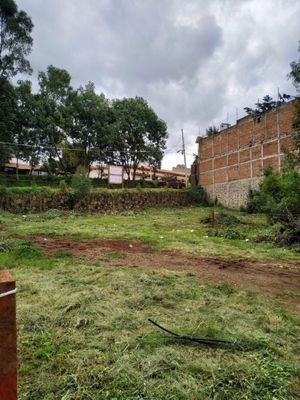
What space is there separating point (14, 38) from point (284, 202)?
19243 millimetres

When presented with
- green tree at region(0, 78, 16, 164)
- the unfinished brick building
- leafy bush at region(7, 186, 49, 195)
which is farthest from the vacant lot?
green tree at region(0, 78, 16, 164)

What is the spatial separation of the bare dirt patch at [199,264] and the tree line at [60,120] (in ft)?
50.8

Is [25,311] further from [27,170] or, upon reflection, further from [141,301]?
[27,170]

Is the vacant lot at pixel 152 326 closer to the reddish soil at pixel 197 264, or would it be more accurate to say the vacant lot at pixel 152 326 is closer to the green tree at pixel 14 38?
the reddish soil at pixel 197 264

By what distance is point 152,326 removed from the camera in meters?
3.14

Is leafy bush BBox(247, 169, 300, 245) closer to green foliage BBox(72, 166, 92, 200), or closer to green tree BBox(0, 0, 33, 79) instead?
green foliage BBox(72, 166, 92, 200)

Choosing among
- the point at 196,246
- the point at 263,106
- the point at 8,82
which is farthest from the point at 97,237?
the point at 263,106

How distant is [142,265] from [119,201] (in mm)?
15897

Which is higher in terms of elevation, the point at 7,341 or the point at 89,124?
the point at 89,124

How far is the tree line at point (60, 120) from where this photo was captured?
20.1 metres

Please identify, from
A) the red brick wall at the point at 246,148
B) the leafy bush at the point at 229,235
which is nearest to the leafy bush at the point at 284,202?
the leafy bush at the point at 229,235

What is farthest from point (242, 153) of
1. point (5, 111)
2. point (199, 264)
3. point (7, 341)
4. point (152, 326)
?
point (7, 341)

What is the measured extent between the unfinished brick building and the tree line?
640cm

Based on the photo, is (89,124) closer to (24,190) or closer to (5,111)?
(5,111)
